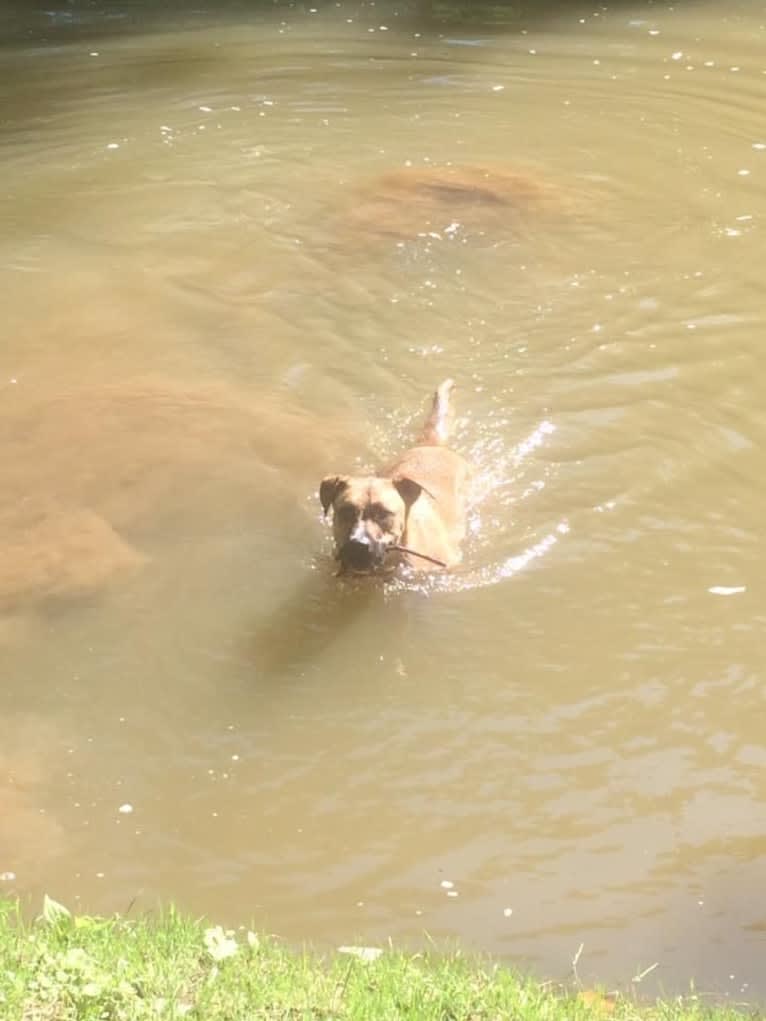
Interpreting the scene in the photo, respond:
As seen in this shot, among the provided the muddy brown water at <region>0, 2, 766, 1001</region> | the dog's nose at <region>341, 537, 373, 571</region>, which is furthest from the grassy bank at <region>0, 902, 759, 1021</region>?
the dog's nose at <region>341, 537, 373, 571</region>

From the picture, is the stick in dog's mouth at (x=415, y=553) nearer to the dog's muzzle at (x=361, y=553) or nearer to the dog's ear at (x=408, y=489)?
the dog's muzzle at (x=361, y=553)

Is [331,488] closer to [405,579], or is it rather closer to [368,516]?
[368,516]

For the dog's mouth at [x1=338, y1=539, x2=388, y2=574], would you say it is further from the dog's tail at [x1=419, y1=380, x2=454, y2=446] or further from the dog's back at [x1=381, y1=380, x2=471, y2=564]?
the dog's tail at [x1=419, y1=380, x2=454, y2=446]

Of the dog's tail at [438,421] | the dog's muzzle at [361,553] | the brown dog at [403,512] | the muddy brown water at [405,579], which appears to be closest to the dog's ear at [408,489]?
the brown dog at [403,512]

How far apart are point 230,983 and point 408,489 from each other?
308 cm

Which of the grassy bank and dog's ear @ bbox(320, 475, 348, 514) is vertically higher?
dog's ear @ bbox(320, 475, 348, 514)

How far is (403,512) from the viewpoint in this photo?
22.5 feet

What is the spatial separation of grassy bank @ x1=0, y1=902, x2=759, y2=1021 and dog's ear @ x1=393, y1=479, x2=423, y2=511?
2.60 metres

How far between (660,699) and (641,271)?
512 cm

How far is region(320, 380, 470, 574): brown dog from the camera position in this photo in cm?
671

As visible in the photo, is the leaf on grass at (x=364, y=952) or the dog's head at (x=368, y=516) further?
the dog's head at (x=368, y=516)

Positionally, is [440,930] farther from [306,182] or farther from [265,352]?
[306,182]

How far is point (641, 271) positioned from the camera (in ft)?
34.5

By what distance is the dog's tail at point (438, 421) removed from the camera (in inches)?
323
